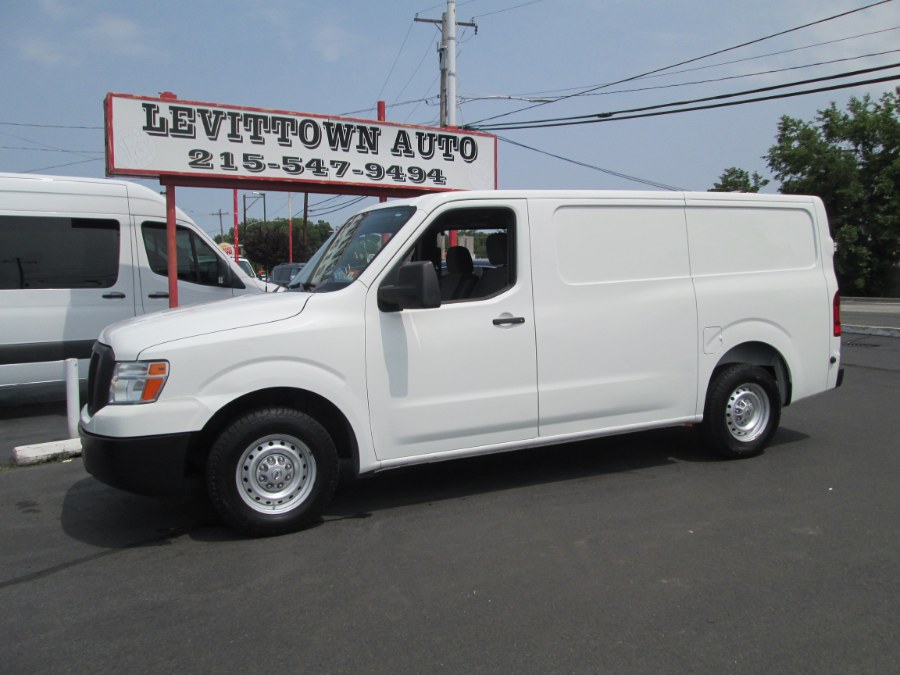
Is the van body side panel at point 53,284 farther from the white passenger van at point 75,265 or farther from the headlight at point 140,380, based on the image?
the headlight at point 140,380

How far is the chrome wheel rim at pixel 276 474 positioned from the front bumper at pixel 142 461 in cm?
34

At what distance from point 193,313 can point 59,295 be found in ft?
15.8

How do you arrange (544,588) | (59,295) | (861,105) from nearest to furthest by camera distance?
(544,588)
(59,295)
(861,105)

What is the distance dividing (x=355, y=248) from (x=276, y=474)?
5.39 ft

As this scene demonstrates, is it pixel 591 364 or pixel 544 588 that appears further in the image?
pixel 591 364

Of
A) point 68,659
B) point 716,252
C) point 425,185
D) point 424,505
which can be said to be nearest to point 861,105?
point 425,185

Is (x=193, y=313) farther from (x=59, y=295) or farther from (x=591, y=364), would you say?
(x=59, y=295)

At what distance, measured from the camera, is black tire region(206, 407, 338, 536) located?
427cm

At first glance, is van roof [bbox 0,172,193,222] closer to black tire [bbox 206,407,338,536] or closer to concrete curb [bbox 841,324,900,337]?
black tire [bbox 206,407,338,536]

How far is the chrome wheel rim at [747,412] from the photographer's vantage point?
589cm

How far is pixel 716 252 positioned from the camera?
18.8ft

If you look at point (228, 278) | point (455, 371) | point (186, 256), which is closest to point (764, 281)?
point (455, 371)

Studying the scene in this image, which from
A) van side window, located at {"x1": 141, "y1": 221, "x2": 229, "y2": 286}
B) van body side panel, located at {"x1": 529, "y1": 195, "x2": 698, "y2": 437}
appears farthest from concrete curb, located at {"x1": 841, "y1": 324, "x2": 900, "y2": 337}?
van side window, located at {"x1": 141, "y1": 221, "x2": 229, "y2": 286}

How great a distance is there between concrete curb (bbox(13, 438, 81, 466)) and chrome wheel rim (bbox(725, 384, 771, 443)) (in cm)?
554
